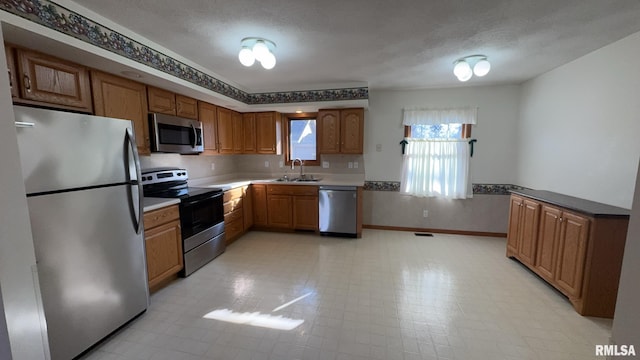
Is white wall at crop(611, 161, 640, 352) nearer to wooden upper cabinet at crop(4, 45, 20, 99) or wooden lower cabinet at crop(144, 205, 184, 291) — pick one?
wooden lower cabinet at crop(144, 205, 184, 291)

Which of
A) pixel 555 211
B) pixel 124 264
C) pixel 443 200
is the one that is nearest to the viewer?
pixel 124 264

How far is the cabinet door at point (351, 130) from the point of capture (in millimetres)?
4027

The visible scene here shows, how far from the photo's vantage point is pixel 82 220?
165 centimetres

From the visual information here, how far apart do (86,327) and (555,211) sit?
3.99m

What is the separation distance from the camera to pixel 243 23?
202cm

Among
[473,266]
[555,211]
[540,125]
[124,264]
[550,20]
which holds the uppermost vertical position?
[550,20]

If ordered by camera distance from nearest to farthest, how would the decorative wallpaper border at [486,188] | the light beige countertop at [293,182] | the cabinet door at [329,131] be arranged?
the light beige countertop at [293,182] < the decorative wallpaper border at [486,188] < the cabinet door at [329,131]

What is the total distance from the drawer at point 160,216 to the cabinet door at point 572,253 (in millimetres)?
3730

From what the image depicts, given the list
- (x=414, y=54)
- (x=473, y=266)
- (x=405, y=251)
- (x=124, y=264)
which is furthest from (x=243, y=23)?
(x=473, y=266)

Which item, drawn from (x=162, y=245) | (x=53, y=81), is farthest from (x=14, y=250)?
(x=162, y=245)

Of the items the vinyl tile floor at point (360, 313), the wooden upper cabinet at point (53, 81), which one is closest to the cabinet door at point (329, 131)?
the vinyl tile floor at point (360, 313)

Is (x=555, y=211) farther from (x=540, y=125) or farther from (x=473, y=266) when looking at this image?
(x=540, y=125)

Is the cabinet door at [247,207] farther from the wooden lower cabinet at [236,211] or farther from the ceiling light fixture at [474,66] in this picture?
the ceiling light fixture at [474,66]

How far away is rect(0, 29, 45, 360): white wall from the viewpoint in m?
0.76
